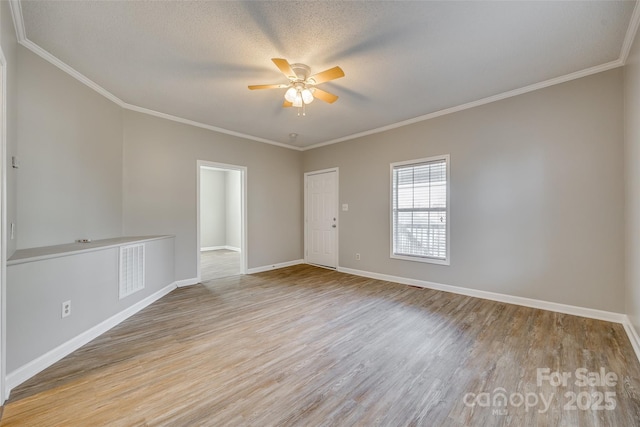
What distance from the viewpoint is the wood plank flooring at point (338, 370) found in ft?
5.16

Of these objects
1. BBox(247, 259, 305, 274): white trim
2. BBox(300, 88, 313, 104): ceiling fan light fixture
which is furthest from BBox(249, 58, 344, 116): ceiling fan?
BBox(247, 259, 305, 274): white trim

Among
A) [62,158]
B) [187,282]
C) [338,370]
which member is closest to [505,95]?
[338,370]

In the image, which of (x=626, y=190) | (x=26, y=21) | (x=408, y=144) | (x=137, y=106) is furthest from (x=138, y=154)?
(x=626, y=190)

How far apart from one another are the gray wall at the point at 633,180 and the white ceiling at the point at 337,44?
31 cm

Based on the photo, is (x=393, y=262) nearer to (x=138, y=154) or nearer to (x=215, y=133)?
(x=215, y=133)

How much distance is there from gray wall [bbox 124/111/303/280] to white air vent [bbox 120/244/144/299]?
79cm

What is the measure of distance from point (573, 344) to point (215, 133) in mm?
5544

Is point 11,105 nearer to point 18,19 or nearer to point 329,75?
point 18,19

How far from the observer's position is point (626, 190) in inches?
104

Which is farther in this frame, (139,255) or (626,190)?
(139,255)

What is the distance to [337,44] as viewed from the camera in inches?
92.9

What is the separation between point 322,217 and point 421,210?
2237mm

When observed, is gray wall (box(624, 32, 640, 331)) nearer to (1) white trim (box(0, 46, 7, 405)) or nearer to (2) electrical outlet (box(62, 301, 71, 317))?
(1) white trim (box(0, 46, 7, 405))

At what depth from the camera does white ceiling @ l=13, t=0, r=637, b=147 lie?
1978 mm
